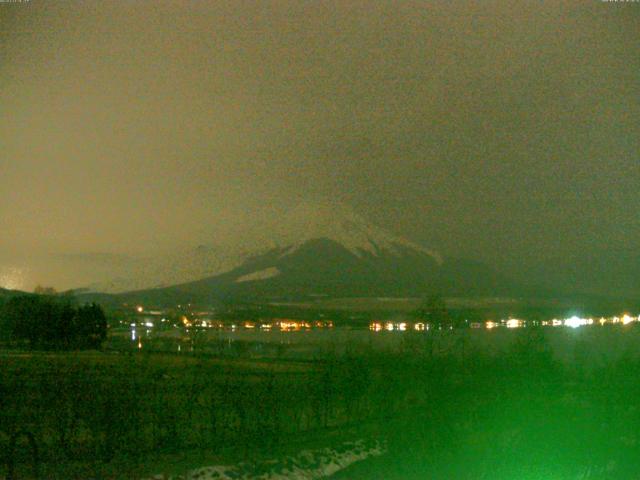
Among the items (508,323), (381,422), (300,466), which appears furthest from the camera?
(508,323)

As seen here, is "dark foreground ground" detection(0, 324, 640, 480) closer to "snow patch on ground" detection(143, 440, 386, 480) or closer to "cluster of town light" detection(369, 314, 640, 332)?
"snow patch on ground" detection(143, 440, 386, 480)

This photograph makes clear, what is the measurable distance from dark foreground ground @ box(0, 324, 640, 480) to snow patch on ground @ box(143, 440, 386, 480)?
1.14 ft

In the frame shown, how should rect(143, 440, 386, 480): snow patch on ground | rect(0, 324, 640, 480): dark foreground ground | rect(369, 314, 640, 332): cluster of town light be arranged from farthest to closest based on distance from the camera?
1. rect(369, 314, 640, 332): cluster of town light
2. rect(0, 324, 640, 480): dark foreground ground
3. rect(143, 440, 386, 480): snow patch on ground

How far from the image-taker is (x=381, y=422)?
23.5 meters

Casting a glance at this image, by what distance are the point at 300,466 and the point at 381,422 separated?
251 inches

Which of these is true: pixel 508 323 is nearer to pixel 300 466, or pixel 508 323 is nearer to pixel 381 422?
pixel 381 422

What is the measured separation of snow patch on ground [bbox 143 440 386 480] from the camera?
1558 cm

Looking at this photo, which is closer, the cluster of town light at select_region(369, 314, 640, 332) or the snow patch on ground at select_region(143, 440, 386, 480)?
the snow patch on ground at select_region(143, 440, 386, 480)

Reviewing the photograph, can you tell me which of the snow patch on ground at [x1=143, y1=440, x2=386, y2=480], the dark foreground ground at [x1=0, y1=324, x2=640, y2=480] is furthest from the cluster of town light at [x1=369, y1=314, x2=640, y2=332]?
the snow patch on ground at [x1=143, y1=440, x2=386, y2=480]

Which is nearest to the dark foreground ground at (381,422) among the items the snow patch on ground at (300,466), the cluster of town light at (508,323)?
the snow patch on ground at (300,466)

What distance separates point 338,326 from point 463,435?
43.7m

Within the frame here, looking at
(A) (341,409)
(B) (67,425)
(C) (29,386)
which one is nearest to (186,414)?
(B) (67,425)

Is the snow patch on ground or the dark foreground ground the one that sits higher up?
the dark foreground ground

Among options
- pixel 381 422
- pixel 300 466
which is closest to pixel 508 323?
pixel 381 422
